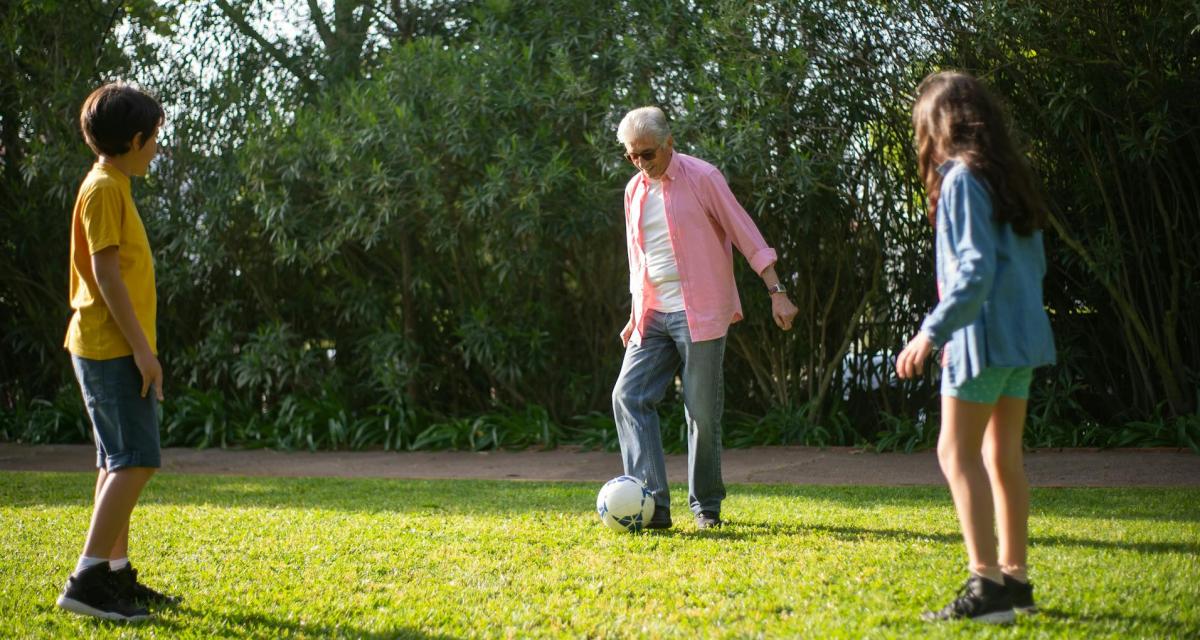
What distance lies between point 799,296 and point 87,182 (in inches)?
215

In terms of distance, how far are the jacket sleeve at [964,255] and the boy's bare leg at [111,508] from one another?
2.18 m

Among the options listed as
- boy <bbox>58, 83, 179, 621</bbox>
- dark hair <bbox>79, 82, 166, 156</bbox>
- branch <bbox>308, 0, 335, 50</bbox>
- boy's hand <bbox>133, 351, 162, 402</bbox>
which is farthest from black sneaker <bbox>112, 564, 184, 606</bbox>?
branch <bbox>308, 0, 335, 50</bbox>

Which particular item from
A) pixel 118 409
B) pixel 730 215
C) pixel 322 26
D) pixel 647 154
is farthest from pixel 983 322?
pixel 322 26

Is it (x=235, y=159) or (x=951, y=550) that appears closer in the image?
(x=951, y=550)

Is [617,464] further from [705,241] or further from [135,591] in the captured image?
[135,591]

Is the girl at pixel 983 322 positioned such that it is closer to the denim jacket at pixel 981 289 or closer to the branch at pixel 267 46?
the denim jacket at pixel 981 289

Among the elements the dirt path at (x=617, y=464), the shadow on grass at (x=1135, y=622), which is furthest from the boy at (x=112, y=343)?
the dirt path at (x=617, y=464)

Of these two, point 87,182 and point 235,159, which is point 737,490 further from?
point 235,159

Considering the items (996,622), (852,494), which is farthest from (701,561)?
(852,494)

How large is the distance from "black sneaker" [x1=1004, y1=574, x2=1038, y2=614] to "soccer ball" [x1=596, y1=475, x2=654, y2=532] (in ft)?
5.47

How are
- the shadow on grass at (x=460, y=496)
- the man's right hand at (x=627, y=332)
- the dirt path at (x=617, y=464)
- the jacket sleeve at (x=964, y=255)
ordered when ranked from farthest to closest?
the dirt path at (x=617, y=464)
the shadow on grass at (x=460, y=496)
the man's right hand at (x=627, y=332)
the jacket sleeve at (x=964, y=255)

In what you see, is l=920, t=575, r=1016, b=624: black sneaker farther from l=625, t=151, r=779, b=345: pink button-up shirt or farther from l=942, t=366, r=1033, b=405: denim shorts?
l=625, t=151, r=779, b=345: pink button-up shirt

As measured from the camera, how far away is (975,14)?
6.52m

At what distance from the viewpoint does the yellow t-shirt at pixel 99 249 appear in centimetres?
323
